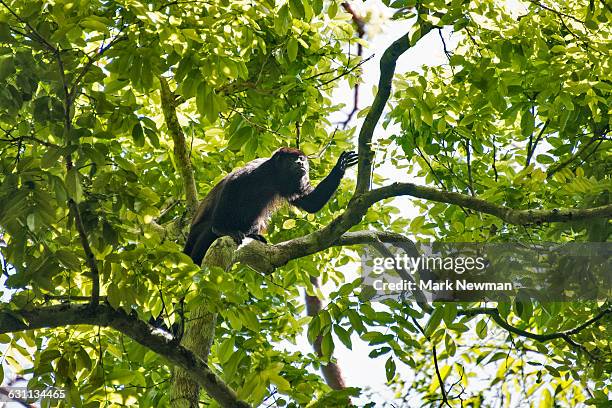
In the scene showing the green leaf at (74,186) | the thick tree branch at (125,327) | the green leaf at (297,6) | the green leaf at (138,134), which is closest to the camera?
the green leaf at (74,186)

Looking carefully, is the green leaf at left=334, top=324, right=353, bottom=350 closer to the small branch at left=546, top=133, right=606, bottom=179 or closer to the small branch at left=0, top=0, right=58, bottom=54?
the small branch at left=546, top=133, right=606, bottom=179

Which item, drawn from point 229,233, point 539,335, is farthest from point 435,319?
point 229,233

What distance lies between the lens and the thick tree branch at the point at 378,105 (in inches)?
169

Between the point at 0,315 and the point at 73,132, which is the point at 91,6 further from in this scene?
the point at 0,315

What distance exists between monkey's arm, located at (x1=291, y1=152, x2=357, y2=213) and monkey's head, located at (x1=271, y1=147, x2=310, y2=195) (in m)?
0.13

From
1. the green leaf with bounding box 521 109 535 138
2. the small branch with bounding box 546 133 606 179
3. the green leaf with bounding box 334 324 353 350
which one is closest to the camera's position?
the green leaf with bounding box 334 324 353 350

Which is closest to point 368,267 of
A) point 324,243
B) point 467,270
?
point 324,243

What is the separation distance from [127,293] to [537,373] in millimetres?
2817

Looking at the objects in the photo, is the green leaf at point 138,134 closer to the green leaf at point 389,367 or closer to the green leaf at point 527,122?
the green leaf at point 389,367

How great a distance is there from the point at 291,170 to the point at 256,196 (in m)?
0.43

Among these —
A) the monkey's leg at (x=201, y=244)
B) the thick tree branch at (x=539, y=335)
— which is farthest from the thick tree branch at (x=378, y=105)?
the monkey's leg at (x=201, y=244)

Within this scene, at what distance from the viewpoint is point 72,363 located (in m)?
3.26

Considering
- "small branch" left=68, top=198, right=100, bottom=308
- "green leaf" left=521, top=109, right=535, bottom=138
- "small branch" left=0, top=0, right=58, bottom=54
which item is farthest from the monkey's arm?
"small branch" left=0, top=0, right=58, bottom=54

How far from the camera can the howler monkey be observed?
5934 mm
